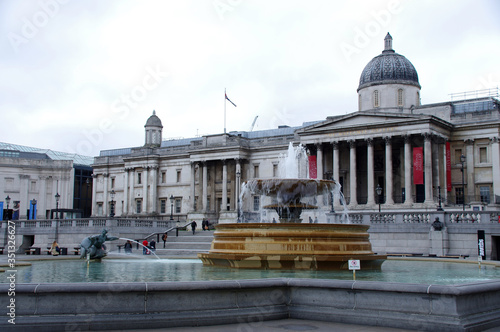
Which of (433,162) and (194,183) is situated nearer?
(433,162)

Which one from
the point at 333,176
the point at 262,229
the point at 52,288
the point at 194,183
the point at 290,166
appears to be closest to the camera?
the point at 52,288

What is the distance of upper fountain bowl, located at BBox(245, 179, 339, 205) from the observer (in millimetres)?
20719

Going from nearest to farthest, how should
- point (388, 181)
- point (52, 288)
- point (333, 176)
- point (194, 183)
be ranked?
point (52, 288) < point (388, 181) < point (333, 176) < point (194, 183)

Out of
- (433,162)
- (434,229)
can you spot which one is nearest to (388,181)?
(433,162)

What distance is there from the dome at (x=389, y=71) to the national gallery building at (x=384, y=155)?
0.34 ft

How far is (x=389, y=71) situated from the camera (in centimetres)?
6134

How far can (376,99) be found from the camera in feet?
201

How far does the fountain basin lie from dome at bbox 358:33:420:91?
152 feet

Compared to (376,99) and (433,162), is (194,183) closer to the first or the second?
(376,99)

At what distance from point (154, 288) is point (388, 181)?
48.2m

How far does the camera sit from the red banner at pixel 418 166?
178ft

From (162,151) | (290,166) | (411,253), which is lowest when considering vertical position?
(411,253)

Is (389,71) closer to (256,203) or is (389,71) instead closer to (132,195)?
(256,203)

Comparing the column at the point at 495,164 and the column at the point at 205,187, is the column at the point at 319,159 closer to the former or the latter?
the column at the point at 495,164
